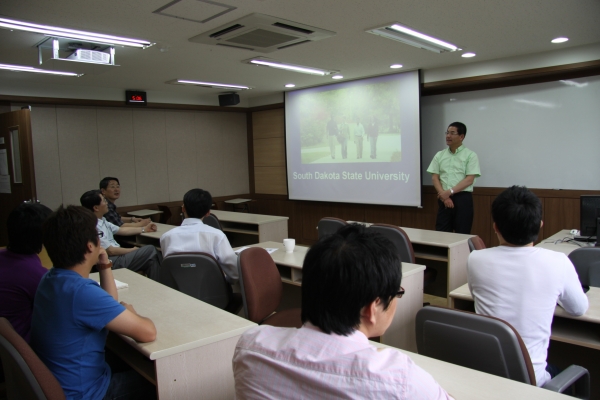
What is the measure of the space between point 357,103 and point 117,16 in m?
4.17

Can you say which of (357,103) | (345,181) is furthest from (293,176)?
(357,103)

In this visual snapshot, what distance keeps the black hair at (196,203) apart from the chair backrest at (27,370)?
1890 millimetres

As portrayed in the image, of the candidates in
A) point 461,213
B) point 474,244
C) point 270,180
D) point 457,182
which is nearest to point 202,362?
point 474,244

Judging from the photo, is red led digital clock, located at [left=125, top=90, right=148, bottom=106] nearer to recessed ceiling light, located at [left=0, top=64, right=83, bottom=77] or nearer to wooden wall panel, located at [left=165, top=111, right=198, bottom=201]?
wooden wall panel, located at [left=165, top=111, right=198, bottom=201]

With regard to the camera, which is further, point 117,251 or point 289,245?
point 117,251

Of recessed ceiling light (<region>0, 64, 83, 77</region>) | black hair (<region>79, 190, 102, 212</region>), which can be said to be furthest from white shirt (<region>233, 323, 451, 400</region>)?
recessed ceiling light (<region>0, 64, 83, 77</region>)

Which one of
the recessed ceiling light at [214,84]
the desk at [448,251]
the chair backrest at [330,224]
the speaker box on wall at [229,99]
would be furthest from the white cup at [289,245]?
the speaker box on wall at [229,99]

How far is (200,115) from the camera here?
8.11 m

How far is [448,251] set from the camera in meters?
3.66

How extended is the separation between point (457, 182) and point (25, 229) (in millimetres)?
4628

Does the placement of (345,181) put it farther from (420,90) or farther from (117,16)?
(117,16)

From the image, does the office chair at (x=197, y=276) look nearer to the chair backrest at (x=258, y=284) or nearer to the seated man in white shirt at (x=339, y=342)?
the chair backrest at (x=258, y=284)

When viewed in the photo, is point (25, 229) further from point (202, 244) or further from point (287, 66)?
point (287, 66)

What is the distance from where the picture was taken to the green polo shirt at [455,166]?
5.23 m
